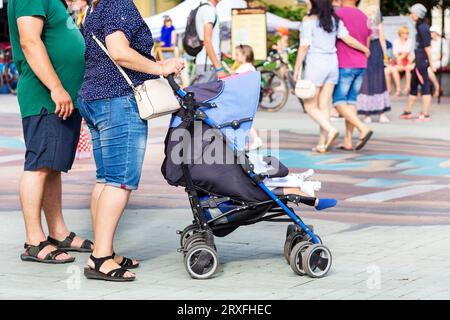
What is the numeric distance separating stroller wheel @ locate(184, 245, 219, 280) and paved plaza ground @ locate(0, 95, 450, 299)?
54 mm

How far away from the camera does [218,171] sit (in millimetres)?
7012

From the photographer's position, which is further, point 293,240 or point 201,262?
point 293,240

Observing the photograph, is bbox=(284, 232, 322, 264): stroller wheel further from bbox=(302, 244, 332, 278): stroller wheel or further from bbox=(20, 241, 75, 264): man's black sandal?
bbox=(20, 241, 75, 264): man's black sandal

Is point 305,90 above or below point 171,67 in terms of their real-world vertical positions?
below

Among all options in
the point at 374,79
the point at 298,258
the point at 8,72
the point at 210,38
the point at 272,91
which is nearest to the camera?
the point at 298,258

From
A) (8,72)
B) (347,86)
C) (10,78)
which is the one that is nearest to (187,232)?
(347,86)

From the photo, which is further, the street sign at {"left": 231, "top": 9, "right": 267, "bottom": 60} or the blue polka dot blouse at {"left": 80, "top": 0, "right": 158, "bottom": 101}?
the street sign at {"left": 231, "top": 9, "right": 267, "bottom": 60}

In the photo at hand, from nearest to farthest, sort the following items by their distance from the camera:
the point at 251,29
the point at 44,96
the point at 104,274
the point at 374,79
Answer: the point at 104,274 → the point at 44,96 → the point at 374,79 → the point at 251,29

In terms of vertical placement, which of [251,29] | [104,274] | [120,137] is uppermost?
[120,137]

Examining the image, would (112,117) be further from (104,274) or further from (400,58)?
(400,58)

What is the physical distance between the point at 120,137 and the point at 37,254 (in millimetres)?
1120

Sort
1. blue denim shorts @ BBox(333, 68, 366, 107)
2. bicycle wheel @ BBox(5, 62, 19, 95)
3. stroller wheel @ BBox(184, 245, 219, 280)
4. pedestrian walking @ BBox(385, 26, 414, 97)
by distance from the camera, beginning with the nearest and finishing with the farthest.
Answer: stroller wheel @ BBox(184, 245, 219, 280) → blue denim shorts @ BBox(333, 68, 366, 107) → pedestrian walking @ BBox(385, 26, 414, 97) → bicycle wheel @ BBox(5, 62, 19, 95)

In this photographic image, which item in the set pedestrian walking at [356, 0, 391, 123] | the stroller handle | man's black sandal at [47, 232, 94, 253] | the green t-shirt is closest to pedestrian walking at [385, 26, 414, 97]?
pedestrian walking at [356, 0, 391, 123]

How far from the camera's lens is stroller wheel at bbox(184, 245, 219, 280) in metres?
6.87
